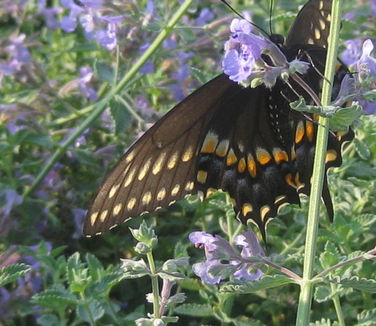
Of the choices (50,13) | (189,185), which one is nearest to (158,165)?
(189,185)

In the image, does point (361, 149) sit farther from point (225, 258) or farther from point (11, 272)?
point (11, 272)

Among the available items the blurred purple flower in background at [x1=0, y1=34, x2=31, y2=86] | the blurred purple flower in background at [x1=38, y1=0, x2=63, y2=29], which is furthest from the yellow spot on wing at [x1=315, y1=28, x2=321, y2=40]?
the blurred purple flower in background at [x1=38, y1=0, x2=63, y2=29]

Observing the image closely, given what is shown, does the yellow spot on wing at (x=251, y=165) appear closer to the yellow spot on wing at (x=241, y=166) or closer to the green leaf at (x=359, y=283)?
the yellow spot on wing at (x=241, y=166)

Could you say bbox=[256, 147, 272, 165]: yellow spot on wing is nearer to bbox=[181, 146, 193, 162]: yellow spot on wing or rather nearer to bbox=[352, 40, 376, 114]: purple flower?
Result: bbox=[181, 146, 193, 162]: yellow spot on wing

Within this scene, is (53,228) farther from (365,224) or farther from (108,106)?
(365,224)

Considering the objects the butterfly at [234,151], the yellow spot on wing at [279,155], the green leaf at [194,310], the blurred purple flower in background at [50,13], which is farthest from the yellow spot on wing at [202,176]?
the blurred purple flower in background at [50,13]

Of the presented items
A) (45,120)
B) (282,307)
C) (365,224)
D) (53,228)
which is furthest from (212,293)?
(45,120)
